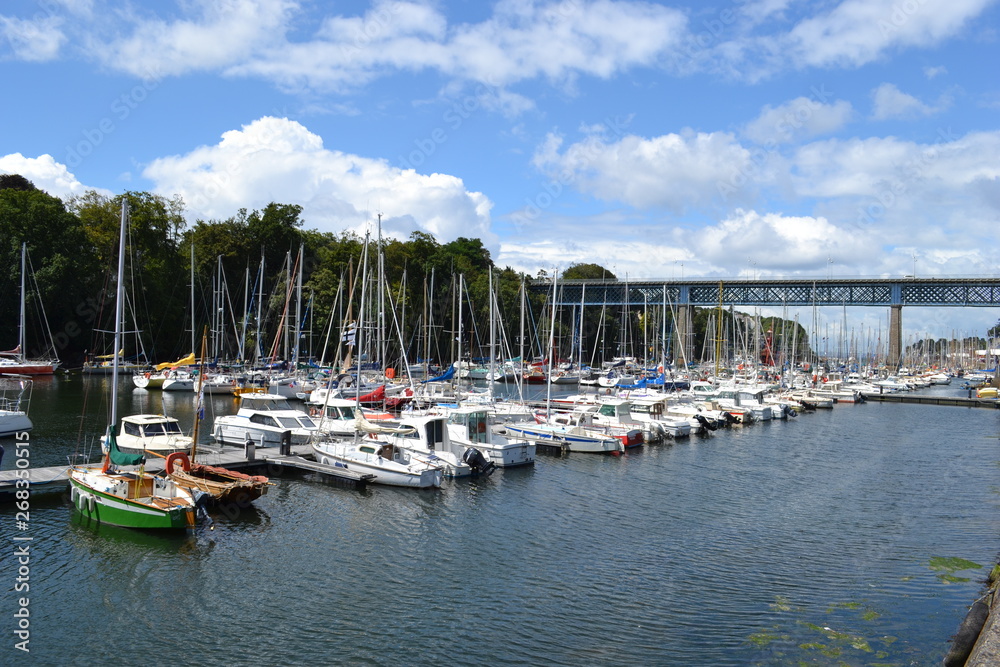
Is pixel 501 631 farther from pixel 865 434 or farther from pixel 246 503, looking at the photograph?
pixel 865 434

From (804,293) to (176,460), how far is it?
136918mm

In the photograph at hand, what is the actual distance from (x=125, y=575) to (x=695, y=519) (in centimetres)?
1797

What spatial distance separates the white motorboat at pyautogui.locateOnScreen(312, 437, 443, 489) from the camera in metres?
28.7

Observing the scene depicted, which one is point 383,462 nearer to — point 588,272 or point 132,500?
point 132,500

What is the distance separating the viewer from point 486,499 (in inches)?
1105

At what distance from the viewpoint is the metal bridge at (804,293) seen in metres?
129

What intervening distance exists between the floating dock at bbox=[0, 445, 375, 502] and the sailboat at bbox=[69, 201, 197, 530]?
232cm

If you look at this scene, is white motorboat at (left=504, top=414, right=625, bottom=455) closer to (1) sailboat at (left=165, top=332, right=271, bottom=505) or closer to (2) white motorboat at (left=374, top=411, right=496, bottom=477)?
(2) white motorboat at (left=374, top=411, right=496, bottom=477)

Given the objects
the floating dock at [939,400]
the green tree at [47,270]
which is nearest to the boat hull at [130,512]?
the green tree at [47,270]

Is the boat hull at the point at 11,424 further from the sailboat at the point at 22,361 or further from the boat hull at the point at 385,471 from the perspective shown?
the sailboat at the point at 22,361

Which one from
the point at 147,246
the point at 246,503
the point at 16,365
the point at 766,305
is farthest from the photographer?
the point at 766,305

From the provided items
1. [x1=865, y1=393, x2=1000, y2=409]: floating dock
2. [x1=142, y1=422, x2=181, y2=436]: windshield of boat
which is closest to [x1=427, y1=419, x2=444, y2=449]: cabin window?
[x1=142, y1=422, x2=181, y2=436]: windshield of boat

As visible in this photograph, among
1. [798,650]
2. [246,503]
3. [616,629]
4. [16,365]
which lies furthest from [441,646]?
[16,365]

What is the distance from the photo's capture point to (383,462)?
29.2 meters
